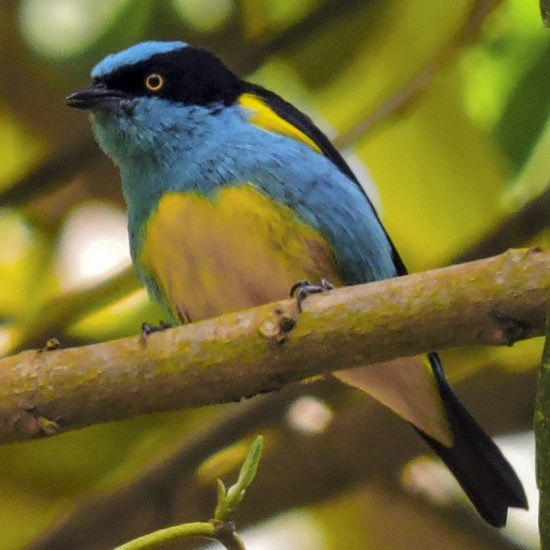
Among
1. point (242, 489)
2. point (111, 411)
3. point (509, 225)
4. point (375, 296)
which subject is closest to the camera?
point (242, 489)

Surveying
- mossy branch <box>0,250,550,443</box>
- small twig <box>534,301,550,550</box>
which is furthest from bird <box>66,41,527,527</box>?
small twig <box>534,301,550,550</box>

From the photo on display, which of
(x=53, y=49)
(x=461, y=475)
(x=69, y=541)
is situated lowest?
(x=461, y=475)

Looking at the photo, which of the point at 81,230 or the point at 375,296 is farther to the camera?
the point at 81,230

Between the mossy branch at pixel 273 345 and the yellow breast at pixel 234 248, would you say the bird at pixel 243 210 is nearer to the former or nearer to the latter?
the yellow breast at pixel 234 248

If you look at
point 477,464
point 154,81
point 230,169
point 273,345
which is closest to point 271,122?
point 230,169

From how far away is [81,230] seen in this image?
9.06 feet

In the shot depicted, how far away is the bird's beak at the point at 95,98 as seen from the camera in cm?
244

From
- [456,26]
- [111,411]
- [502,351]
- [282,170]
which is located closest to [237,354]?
[111,411]

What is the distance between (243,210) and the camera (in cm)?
226

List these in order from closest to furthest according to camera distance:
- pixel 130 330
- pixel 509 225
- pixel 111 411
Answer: pixel 111 411
pixel 509 225
pixel 130 330

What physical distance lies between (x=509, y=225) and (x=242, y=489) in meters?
1.36

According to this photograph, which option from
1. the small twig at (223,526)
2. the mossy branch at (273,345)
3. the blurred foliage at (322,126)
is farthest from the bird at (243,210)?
the small twig at (223,526)

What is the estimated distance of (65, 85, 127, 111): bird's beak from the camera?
8.01 feet

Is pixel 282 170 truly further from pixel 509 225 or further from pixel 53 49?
pixel 53 49
